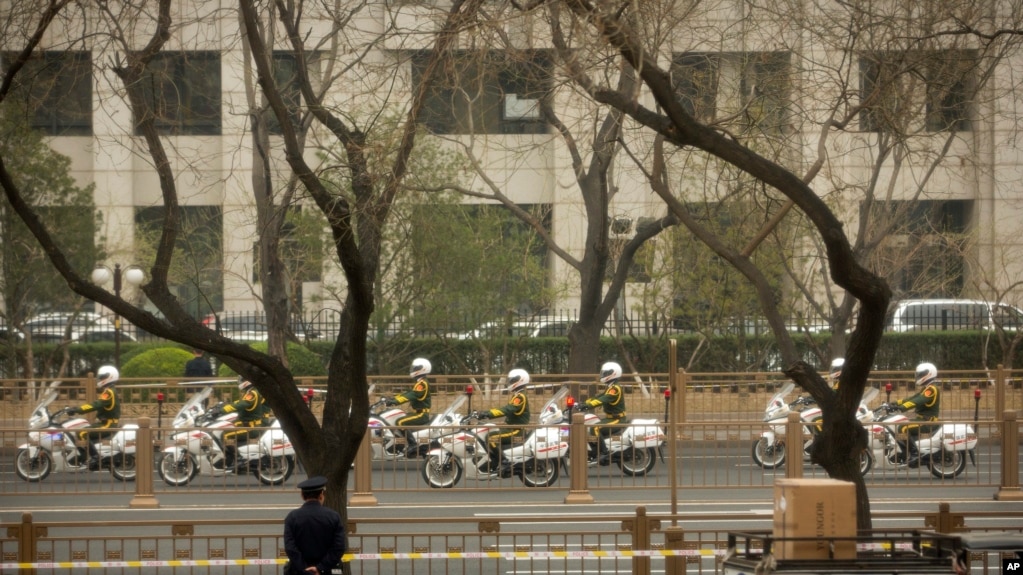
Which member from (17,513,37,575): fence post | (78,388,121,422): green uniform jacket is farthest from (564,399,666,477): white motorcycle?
(17,513,37,575): fence post

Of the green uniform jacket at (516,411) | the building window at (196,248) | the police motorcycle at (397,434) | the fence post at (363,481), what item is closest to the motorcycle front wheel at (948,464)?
the green uniform jacket at (516,411)

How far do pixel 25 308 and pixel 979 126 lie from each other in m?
20.6

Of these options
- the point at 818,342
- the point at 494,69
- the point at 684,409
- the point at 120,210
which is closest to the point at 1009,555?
the point at 494,69

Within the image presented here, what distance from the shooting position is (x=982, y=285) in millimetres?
31859

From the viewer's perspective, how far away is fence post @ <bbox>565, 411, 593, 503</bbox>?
15.2 m

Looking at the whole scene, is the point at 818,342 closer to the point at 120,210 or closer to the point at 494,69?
the point at 120,210

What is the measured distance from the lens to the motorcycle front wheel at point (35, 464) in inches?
674

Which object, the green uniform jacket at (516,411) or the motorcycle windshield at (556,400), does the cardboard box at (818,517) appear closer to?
the green uniform jacket at (516,411)

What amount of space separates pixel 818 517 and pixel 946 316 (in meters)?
24.8

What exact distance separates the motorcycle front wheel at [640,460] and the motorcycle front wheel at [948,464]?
348cm

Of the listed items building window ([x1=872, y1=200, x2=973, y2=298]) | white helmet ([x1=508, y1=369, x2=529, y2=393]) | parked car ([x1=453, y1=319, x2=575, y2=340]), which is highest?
building window ([x1=872, y1=200, x2=973, y2=298])

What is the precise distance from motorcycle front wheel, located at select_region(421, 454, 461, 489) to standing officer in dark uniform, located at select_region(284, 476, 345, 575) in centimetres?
747

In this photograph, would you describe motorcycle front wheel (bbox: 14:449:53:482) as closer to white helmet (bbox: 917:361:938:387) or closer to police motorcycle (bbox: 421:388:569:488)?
police motorcycle (bbox: 421:388:569:488)

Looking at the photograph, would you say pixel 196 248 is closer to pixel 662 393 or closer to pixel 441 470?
pixel 662 393
